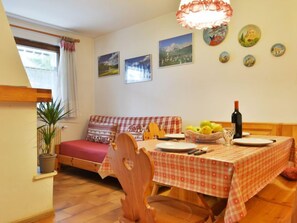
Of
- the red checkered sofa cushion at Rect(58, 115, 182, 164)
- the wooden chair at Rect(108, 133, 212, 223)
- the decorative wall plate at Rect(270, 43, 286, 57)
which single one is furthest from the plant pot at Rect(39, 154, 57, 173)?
the decorative wall plate at Rect(270, 43, 286, 57)

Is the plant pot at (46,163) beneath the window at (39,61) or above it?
beneath

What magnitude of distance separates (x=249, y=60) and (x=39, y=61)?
3276mm

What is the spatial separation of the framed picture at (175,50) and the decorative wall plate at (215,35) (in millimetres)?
258

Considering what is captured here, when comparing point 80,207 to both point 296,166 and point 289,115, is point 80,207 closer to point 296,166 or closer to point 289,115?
point 296,166

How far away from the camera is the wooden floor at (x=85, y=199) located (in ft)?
7.36

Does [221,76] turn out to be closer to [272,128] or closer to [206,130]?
[272,128]

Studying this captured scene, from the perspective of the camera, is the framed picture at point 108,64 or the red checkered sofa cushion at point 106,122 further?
the framed picture at point 108,64

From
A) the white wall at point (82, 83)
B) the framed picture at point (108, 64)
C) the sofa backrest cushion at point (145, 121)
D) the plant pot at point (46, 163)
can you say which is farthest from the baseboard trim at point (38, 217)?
the framed picture at point (108, 64)

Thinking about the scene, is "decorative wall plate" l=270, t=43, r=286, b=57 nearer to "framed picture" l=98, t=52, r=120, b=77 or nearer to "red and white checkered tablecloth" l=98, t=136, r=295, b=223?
"red and white checkered tablecloth" l=98, t=136, r=295, b=223

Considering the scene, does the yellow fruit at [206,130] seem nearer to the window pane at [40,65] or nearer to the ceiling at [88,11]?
the ceiling at [88,11]

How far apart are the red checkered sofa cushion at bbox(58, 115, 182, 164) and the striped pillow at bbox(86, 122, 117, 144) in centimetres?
8

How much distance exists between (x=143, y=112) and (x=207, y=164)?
2863mm

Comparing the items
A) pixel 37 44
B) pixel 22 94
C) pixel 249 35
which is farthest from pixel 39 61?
pixel 249 35

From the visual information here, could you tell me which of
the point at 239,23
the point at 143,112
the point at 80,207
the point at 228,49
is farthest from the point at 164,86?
the point at 80,207
